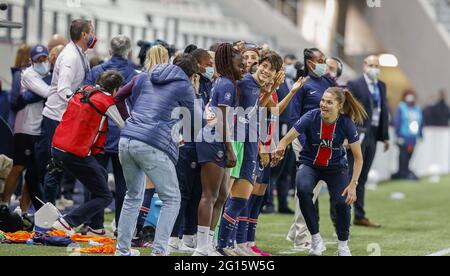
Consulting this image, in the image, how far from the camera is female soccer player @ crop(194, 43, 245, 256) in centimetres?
1085

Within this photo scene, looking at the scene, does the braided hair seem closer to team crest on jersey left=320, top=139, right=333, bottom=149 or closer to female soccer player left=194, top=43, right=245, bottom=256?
female soccer player left=194, top=43, right=245, bottom=256

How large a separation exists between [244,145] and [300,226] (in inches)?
80.6

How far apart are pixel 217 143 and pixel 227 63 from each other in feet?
2.40

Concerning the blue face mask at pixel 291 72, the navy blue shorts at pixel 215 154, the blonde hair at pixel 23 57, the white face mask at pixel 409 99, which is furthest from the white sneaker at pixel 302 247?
the white face mask at pixel 409 99

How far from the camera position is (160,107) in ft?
34.3

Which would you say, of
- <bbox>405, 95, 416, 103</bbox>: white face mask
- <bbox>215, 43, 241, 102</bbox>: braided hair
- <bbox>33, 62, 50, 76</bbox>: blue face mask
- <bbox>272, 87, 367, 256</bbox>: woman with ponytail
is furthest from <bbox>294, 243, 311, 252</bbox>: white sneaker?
<bbox>405, 95, 416, 103</bbox>: white face mask

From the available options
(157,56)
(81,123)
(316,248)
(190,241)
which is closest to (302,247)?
(316,248)

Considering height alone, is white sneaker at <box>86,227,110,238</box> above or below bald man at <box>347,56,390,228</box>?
below

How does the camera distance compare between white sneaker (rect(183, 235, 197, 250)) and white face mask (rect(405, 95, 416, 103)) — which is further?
white face mask (rect(405, 95, 416, 103))

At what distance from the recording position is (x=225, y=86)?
428 inches

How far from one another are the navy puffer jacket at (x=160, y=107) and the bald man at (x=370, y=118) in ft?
17.8

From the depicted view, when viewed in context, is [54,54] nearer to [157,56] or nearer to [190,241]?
[157,56]

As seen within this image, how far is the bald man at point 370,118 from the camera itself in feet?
51.4

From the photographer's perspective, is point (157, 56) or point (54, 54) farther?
point (54, 54)
